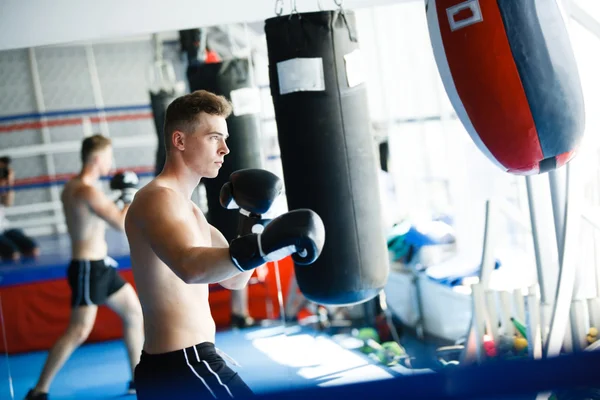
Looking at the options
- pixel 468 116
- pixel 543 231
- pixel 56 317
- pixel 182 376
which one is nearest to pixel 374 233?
pixel 468 116

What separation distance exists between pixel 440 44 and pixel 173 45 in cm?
924

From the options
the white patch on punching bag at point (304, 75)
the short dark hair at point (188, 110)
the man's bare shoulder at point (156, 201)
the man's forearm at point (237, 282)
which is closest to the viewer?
the man's bare shoulder at point (156, 201)

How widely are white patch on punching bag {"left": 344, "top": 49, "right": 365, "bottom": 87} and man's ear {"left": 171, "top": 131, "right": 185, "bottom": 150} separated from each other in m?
0.95

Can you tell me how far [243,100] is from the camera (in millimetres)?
3871

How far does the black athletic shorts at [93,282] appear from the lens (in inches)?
158

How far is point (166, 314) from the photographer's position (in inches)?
80.2

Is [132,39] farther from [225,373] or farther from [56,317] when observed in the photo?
[225,373]

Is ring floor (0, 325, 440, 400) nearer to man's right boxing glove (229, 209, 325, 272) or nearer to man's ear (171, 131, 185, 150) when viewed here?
man's ear (171, 131, 185, 150)

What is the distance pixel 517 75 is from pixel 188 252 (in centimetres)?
113

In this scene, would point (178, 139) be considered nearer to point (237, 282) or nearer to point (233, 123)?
point (237, 282)

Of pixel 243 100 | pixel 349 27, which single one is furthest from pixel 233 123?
pixel 349 27

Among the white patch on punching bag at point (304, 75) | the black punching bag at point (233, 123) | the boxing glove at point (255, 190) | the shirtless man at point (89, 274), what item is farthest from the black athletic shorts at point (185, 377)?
the shirtless man at point (89, 274)

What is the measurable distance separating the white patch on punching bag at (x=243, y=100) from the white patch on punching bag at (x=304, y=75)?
1.05 m

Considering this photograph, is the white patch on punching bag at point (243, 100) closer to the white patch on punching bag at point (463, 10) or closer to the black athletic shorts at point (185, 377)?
the white patch on punching bag at point (463, 10)
